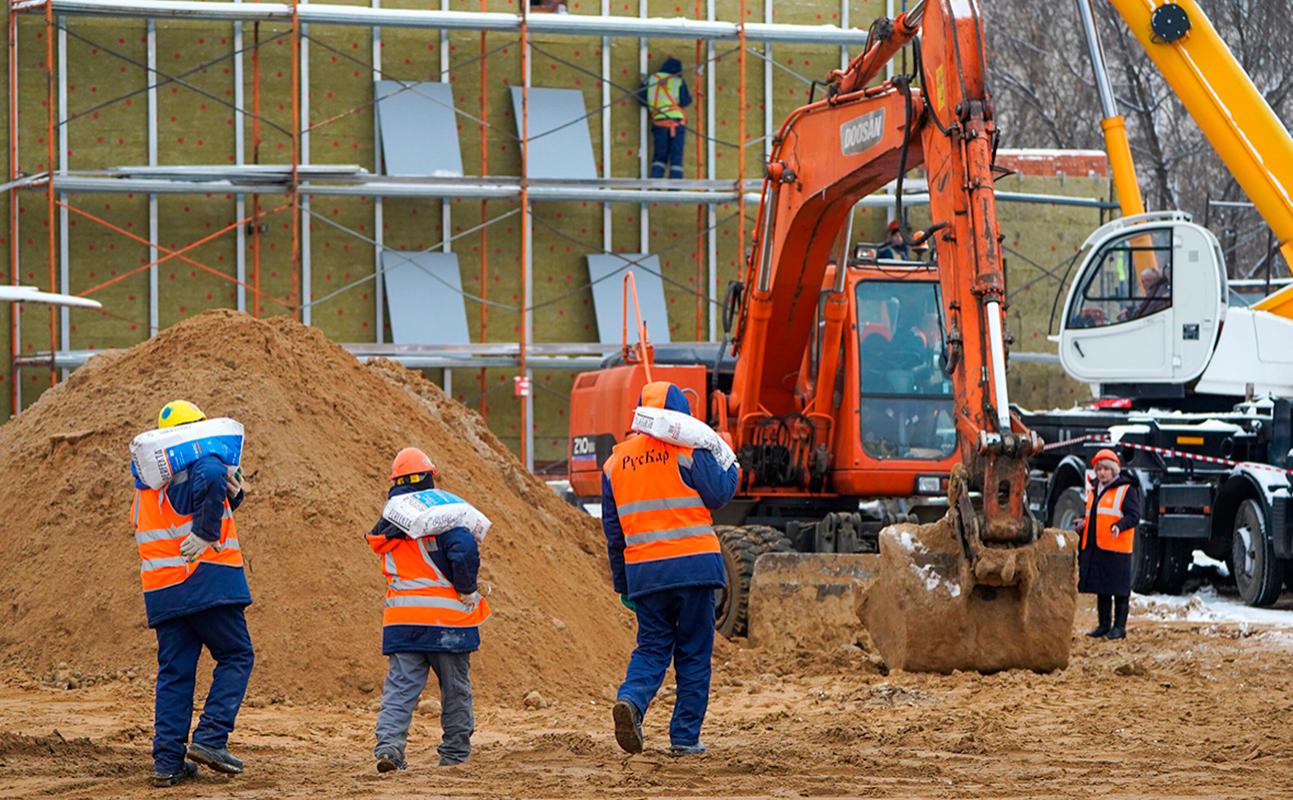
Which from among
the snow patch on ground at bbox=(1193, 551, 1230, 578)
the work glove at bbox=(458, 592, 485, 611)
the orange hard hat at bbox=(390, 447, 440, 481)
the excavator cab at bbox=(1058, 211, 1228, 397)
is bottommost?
the snow patch on ground at bbox=(1193, 551, 1230, 578)

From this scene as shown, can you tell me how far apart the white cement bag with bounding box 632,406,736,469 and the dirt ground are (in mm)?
1379

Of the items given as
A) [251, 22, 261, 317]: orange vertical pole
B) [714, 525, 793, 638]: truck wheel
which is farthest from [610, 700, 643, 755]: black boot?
[251, 22, 261, 317]: orange vertical pole

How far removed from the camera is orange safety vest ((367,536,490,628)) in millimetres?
8406

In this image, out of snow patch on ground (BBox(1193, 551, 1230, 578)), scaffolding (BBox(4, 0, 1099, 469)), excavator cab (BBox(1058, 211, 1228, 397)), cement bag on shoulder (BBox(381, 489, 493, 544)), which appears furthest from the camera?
scaffolding (BBox(4, 0, 1099, 469))

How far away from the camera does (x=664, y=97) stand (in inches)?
1032

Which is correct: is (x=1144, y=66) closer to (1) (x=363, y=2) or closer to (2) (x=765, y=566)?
(1) (x=363, y=2)

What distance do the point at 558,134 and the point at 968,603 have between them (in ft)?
52.6

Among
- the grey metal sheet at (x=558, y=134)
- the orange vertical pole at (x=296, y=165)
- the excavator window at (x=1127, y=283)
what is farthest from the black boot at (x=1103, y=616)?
the grey metal sheet at (x=558, y=134)

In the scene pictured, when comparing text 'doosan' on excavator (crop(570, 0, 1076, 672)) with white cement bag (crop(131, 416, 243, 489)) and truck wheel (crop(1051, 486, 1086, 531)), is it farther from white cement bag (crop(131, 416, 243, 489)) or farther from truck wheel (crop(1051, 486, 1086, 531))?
truck wheel (crop(1051, 486, 1086, 531))

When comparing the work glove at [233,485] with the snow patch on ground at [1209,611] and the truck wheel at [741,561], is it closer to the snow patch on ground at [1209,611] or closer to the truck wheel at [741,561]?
the truck wheel at [741,561]

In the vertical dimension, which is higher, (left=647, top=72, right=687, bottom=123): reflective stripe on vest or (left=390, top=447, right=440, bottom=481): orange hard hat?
(left=647, top=72, right=687, bottom=123): reflective stripe on vest

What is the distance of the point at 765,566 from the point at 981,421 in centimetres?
252

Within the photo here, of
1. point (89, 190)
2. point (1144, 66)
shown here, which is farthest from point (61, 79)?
point (1144, 66)

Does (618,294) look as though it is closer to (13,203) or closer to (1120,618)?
(13,203)
